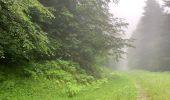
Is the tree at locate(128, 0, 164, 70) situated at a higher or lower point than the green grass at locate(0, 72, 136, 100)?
higher

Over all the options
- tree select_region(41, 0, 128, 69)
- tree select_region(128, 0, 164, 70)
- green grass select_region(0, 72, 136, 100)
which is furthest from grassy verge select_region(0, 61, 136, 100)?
tree select_region(128, 0, 164, 70)

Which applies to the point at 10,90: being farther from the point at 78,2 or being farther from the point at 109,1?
the point at 109,1

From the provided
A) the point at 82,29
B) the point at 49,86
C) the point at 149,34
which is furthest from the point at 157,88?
the point at 149,34

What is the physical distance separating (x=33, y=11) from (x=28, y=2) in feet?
16.6

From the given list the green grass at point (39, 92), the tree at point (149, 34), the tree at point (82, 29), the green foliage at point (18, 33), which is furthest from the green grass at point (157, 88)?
the tree at point (149, 34)

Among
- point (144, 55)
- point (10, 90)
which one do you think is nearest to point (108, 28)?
point (10, 90)

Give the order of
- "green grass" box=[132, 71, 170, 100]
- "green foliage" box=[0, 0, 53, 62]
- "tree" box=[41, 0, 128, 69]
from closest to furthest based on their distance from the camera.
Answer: "green grass" box=[132, 71, 170, 100]
"green foliage" box=[0, 0, 53, 62]
"tree" box=[41, 0, 128, 69]

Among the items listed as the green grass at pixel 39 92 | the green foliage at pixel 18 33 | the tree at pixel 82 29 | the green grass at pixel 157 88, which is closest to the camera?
the green grass at pixel 39 92

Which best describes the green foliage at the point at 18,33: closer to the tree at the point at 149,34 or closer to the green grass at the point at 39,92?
the green grass at the point at 39,92

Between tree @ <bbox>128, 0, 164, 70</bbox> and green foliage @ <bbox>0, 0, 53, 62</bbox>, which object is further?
tree @ <bbox>128, 0, 164, 70</bbox>

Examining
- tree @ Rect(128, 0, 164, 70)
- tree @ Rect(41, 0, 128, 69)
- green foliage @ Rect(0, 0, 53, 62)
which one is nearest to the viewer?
green foliage @ Rect(0, 0, 53, 62)

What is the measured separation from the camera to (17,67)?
19.3 m

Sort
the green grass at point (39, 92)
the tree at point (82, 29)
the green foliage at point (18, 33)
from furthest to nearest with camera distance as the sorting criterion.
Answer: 1. the tree at point (82, 29)
2. the green foliage at point (18, 33)
3. the green grass at point (39, 92)

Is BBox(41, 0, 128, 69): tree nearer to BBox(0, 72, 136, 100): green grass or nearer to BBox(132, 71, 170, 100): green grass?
BBox(132, 71, 170, 100): green grass
